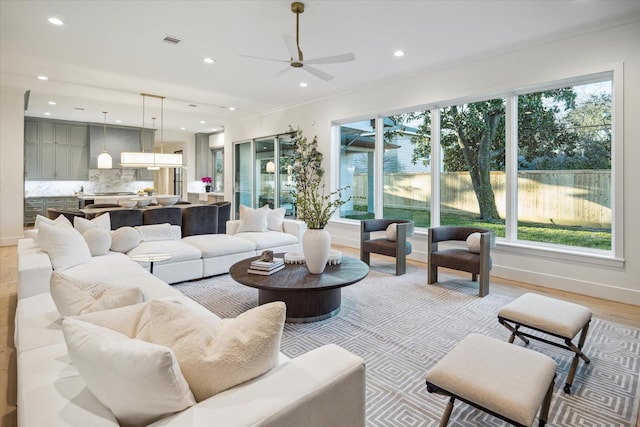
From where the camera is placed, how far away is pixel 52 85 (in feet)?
19.6

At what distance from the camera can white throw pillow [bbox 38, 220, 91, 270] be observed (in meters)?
2.98

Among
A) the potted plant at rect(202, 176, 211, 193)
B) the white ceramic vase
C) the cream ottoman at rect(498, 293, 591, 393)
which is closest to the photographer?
the cream ottoman at rect(498, 293, 591, 393)

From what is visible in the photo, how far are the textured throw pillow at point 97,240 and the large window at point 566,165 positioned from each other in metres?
4.96

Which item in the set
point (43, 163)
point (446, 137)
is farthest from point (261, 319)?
point (43, 163)

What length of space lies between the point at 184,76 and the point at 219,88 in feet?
2.66

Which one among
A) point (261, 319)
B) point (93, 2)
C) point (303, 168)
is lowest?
point (261, 319)

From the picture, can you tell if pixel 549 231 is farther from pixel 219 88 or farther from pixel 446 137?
pixel 219 88

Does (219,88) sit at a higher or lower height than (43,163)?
higher

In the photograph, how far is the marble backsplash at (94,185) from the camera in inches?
354

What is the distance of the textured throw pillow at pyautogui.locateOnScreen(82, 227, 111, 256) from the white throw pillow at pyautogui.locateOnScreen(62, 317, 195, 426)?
2970mm

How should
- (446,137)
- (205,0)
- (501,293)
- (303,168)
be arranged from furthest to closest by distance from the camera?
(303,168)
(446,137)
(501,293)
(205,0)

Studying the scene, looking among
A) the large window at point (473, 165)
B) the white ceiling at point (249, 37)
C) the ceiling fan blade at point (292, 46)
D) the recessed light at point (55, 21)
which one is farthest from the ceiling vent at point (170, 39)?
the large window at point (473, 165)

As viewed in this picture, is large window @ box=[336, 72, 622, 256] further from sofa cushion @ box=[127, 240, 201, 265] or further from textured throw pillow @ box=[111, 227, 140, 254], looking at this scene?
textured throw pillow @ box=[111, 227, 140, 254]

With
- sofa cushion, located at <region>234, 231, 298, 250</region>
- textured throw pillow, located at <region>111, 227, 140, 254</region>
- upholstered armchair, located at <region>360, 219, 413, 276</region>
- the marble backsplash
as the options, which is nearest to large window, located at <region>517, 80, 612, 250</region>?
upholstered armchair, located at <region>360, 219, 413, 276</region>
